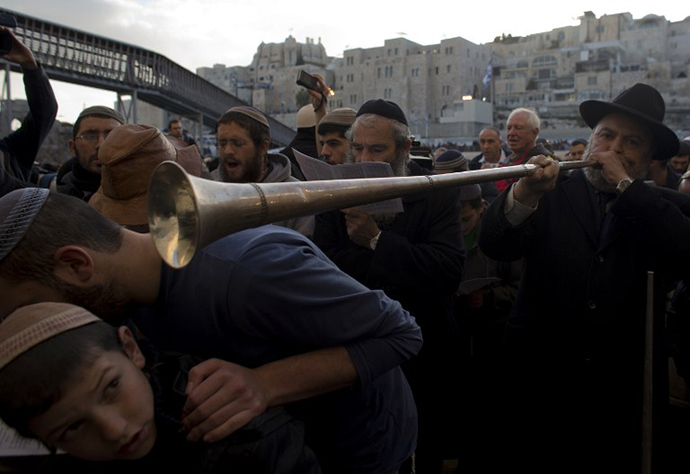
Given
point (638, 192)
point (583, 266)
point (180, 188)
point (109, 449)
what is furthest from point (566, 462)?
point (180, 188)

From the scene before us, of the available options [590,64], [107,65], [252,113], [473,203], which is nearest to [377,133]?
[252,113]

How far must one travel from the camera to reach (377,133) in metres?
3.52

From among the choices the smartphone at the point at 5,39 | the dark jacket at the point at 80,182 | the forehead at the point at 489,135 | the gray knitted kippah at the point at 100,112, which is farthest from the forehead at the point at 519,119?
the smartphone at the point at 5,39

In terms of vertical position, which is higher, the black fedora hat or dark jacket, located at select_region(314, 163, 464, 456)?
the black fedora hat

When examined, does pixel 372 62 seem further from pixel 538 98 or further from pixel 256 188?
pixel 256 188

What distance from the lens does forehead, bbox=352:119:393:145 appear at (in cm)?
352

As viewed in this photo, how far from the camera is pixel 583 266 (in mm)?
3188

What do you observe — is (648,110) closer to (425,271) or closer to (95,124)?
(425,271)

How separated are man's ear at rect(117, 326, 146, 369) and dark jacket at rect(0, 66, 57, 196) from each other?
319cm

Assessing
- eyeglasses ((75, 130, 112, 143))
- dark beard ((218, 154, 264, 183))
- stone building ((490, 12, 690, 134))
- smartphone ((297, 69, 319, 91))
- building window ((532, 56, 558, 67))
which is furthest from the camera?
building window ((532, 56, 558, 67))

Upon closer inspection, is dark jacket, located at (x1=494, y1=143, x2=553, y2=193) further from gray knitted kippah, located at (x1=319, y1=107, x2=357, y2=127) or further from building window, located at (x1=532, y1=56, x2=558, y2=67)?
building window, located at (x1=532, y1=56, x2=558, y2=67)

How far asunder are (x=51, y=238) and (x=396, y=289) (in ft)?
6.40

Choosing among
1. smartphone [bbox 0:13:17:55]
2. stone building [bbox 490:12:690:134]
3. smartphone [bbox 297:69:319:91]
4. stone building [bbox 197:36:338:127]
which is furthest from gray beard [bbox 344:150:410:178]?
stone building [bbox 197:36:338:127]

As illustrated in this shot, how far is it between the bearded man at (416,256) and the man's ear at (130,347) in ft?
5.30
